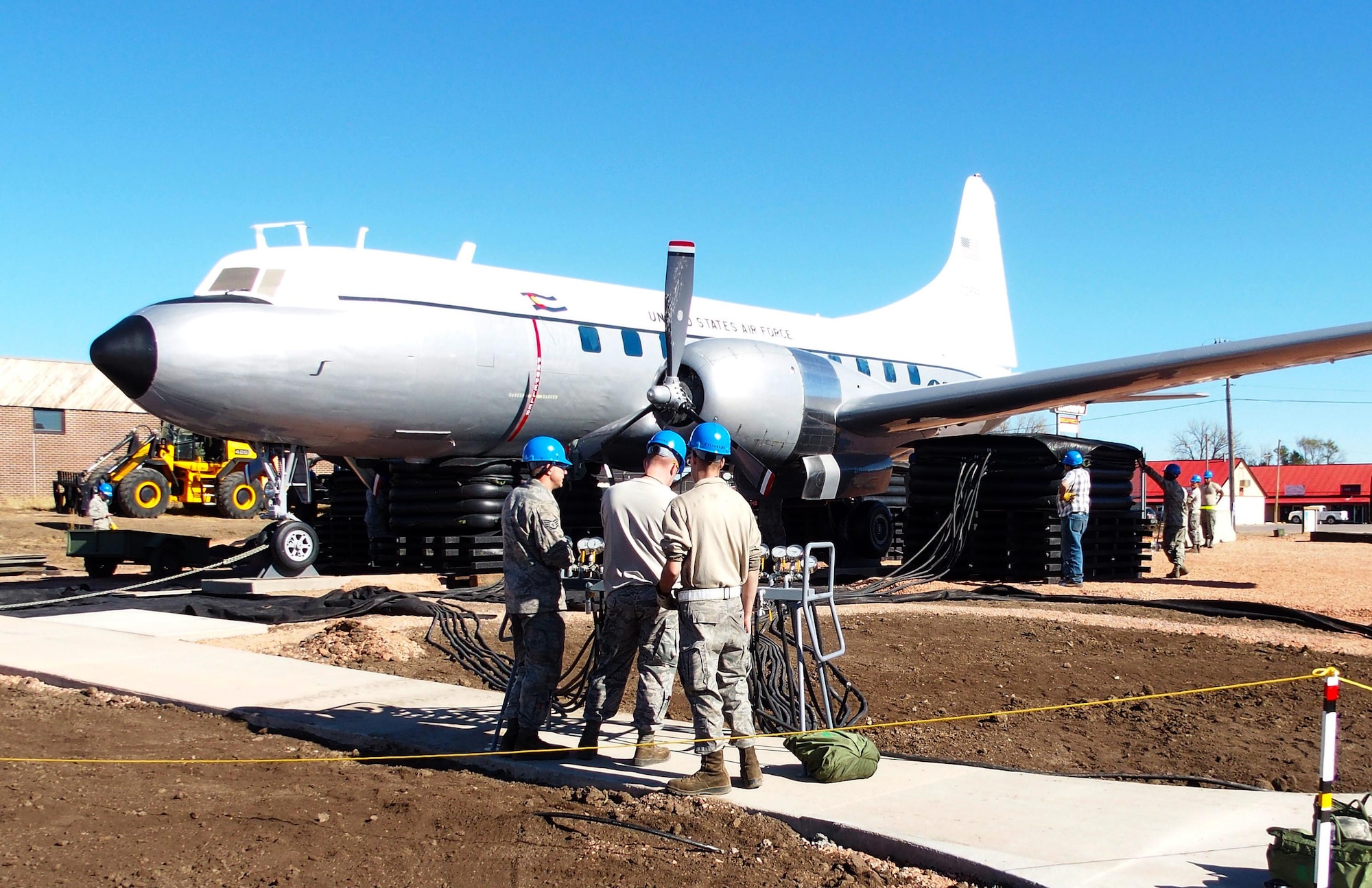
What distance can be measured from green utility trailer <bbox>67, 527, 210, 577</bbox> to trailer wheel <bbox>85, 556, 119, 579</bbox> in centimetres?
1

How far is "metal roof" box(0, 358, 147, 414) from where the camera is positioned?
4366 cm

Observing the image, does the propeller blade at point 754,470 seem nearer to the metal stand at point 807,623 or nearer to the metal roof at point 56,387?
the metal stand at point 807,623

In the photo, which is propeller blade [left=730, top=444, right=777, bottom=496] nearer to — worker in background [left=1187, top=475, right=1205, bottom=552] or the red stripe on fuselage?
the red stripe on fuselage

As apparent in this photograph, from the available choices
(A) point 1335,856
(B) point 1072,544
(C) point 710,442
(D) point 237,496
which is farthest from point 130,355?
(D) point 237,496

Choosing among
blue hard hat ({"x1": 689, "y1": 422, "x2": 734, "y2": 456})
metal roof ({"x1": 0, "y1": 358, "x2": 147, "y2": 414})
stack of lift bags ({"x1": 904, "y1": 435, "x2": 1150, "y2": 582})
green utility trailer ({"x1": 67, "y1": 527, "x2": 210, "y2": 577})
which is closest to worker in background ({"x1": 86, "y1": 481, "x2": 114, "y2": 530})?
green utility trailer ({"x1": 67, "y1": 527, "x2": 210, "y2": 577})

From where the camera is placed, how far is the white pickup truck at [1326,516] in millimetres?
63897

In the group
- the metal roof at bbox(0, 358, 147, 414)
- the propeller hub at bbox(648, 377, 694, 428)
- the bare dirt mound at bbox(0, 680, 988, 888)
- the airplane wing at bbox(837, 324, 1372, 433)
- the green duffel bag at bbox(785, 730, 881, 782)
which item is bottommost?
the bare dirt mound at bbox(0, 680, 988, 888)

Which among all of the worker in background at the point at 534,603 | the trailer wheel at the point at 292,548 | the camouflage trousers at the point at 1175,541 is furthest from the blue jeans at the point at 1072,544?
the worker in background at the point at 534,603

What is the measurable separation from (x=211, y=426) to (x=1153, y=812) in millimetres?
10755

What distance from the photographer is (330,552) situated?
20.4 m

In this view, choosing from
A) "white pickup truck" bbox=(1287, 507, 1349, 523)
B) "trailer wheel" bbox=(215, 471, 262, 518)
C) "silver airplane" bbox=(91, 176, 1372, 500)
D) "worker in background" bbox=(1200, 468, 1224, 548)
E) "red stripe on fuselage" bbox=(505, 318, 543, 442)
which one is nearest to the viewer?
"silver airplane" bbox=(91, 176, 1372, 500)

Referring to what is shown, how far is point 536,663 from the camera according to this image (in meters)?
6.28

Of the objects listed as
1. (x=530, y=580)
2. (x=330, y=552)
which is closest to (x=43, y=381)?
(x=330, y=552)

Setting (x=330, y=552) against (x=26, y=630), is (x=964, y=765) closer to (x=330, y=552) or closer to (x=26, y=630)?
(x=26, y=630)
